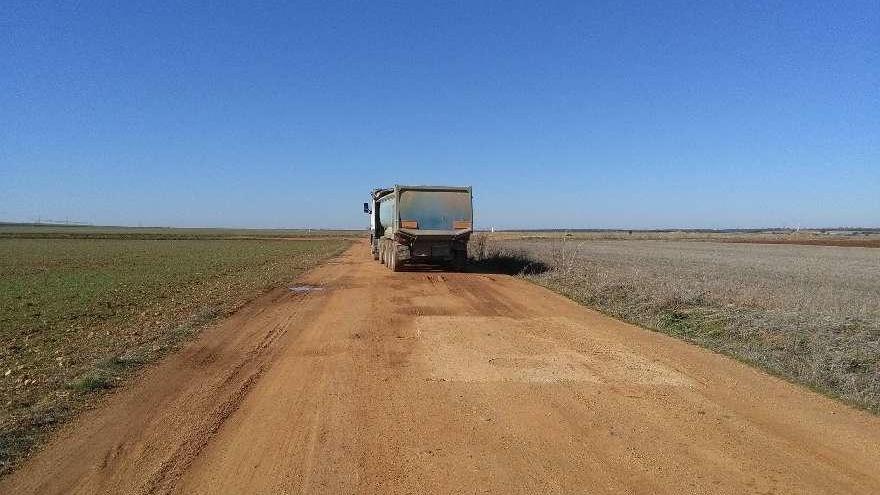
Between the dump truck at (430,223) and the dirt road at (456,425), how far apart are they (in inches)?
479

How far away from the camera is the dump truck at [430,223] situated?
70.2 ft

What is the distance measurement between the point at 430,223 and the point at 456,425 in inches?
648

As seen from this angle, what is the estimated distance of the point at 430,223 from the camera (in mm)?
21578

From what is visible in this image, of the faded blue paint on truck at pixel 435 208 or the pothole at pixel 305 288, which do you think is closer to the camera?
the pothole at pixel 305 288

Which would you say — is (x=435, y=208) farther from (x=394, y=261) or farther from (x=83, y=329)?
(x=83, y=329)

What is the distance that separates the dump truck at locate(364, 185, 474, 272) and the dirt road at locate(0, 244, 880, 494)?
39.9ft

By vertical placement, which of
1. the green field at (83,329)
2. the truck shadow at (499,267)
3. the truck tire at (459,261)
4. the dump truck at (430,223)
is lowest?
the green field at (83,329)

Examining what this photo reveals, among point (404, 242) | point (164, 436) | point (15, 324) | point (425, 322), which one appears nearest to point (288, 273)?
point (404, 242)

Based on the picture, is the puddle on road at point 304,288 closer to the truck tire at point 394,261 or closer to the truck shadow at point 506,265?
the truck tire at point 394,261

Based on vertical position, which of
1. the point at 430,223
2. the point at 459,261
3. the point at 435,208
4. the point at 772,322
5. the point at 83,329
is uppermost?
the point at 435,208

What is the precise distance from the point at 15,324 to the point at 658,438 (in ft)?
40.0

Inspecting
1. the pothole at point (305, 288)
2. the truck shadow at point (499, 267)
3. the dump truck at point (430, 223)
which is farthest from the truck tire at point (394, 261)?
the pothole at point (305, 288)

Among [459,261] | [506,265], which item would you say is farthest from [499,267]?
[459,261]

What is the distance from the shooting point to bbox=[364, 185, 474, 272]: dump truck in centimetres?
2141
